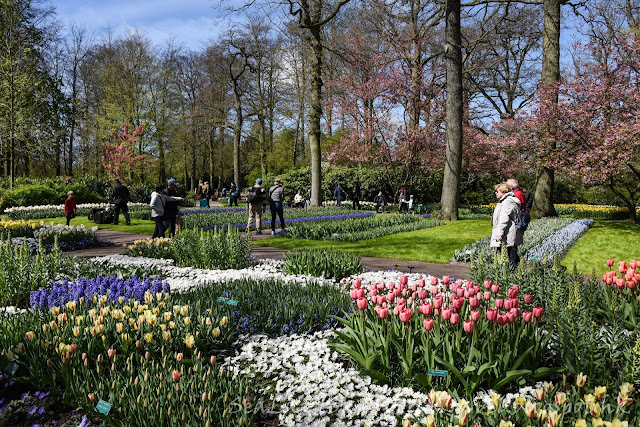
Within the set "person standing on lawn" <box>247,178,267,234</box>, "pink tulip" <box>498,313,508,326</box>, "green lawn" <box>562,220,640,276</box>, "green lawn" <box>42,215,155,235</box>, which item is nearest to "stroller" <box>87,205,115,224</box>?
"green lawn" <box>42,215,155,235</box>

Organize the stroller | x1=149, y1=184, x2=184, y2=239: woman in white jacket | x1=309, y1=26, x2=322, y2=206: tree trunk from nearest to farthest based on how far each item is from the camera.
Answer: x1=149, y1=184, x2=184, y2=239: woman in white jacket, the stroller, x1=309, y1=26, x2=322, y2=206: tree trunk

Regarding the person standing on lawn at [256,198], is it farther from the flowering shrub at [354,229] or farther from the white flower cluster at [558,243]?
the white flower cluster at [558,243]

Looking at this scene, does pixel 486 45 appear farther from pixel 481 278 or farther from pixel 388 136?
pixel 481 278

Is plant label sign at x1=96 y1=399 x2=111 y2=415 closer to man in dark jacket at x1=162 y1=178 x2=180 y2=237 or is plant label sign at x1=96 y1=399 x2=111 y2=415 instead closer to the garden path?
the garden path

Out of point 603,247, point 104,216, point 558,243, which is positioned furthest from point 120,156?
point 603,247

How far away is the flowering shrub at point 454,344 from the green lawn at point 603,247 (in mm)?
5314

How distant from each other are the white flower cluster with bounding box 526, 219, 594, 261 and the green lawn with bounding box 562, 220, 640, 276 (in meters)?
0.16

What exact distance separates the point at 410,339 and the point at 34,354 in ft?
9.33

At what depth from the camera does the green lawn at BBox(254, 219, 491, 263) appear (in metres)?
9.70

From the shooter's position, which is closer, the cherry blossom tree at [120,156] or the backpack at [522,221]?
the backpack at [522,221]

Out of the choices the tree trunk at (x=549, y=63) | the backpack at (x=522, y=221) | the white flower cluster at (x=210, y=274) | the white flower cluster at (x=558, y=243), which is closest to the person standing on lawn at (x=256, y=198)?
the white flower cluster at (x=210, y=274)

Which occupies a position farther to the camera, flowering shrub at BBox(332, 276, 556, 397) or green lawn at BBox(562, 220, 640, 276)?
green lawn at BBox(562, 220, 640, 276)

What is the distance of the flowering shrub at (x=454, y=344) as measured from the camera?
9.80 feet

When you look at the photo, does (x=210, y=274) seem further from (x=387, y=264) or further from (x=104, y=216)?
Answer: (x=104, y=216)
